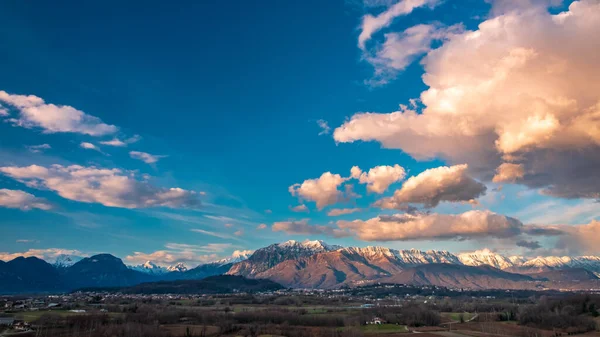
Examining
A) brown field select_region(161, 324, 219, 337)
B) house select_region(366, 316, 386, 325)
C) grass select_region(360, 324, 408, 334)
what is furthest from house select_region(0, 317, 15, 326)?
house select_region(366, 316, 386, 325)

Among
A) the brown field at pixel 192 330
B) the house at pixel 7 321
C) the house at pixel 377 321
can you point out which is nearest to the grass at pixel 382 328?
the house at pixel 377 321

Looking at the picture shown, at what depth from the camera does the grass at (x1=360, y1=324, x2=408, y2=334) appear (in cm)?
15675

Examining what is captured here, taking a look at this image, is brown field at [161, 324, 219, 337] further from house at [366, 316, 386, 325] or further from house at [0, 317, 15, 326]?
house at [366, 316, 386, 325]

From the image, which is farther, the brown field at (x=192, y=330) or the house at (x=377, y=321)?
the house at (x=377, y=321)

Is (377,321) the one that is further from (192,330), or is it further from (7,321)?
(7,321)

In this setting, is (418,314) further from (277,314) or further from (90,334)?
(90,334)

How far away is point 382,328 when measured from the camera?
166 meters

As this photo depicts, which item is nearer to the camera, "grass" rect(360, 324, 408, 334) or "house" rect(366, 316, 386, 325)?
"grass" rect(360, 324, 408, 334)

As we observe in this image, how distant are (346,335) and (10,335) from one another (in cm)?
9893

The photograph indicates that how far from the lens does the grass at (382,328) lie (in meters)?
157

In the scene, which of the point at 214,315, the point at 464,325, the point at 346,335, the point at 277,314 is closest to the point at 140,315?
the point at 214,315

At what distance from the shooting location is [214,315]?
177875 millimetres

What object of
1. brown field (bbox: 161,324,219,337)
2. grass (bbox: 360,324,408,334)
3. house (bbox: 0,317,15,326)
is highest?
house (bbox: 0,317,15,326)

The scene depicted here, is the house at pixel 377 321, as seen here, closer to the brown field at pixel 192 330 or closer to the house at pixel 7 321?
the brown field at pixel 192 330
